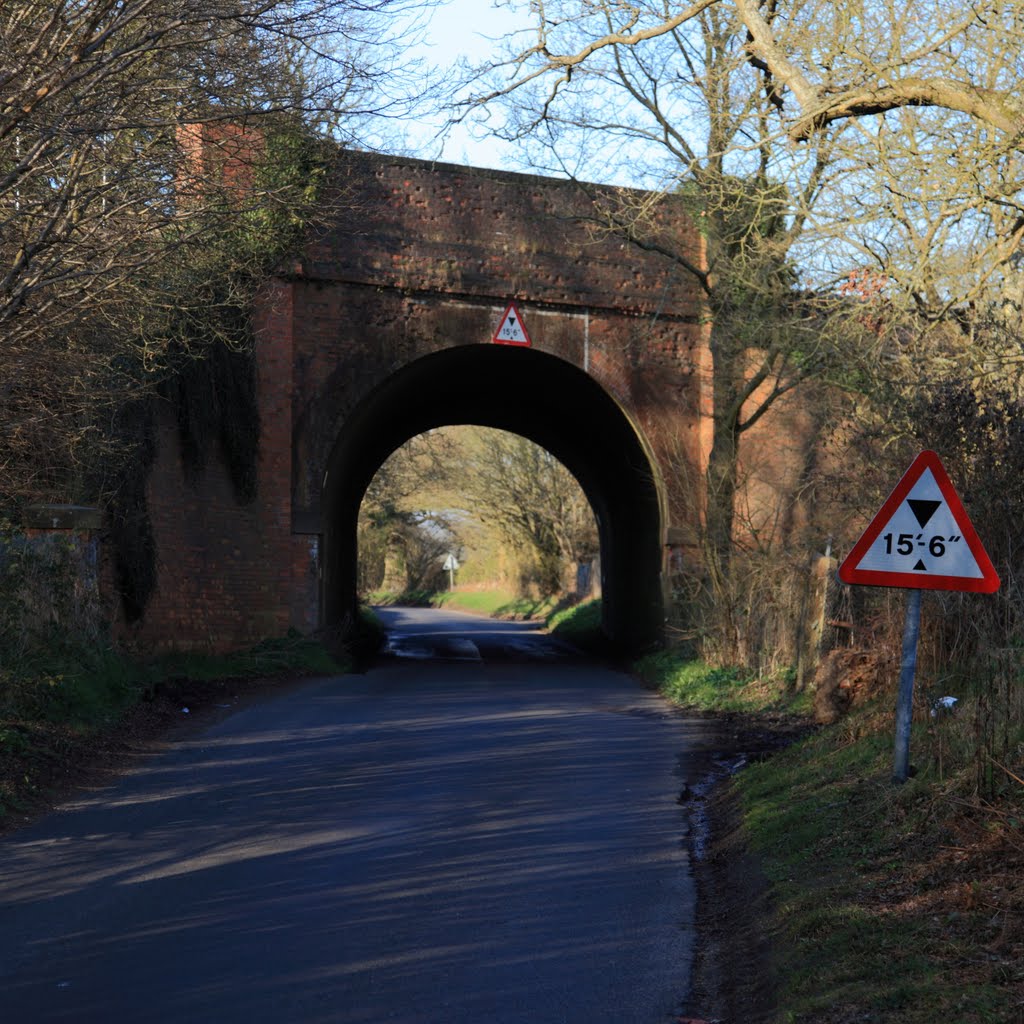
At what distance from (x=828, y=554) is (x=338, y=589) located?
34.5 ft

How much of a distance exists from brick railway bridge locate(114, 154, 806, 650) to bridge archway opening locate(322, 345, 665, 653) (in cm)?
12

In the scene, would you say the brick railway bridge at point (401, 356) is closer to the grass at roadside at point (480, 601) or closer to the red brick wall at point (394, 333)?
the red brick wall at point (394, 333)

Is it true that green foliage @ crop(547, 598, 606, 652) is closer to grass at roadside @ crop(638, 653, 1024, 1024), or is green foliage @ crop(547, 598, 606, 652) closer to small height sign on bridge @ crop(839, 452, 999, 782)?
grass at roadside @ crop(638, 653, 1024, 1024)

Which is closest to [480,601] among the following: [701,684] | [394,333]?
[394,333]

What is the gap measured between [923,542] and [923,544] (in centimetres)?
1

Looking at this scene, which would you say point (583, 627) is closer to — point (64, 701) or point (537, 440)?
point (537, 440)

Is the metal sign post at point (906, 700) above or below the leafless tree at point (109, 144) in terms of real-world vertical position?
below

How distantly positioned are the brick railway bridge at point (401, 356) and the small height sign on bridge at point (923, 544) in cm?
1142

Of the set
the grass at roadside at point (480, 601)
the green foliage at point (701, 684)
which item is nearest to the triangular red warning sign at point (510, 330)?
the green foliage at point (701, 684)

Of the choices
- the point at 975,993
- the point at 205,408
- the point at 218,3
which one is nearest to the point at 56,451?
the point at 205,408

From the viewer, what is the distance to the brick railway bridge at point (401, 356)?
58.8 feet

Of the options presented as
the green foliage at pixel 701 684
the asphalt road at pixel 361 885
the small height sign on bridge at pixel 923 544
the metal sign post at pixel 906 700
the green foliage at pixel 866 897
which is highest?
the small height sign on bridge at pixel 923 544

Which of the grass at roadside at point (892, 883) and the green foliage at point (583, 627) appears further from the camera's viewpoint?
the green foliage at point (583, 627)

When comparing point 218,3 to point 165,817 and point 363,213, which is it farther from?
point 363,213
